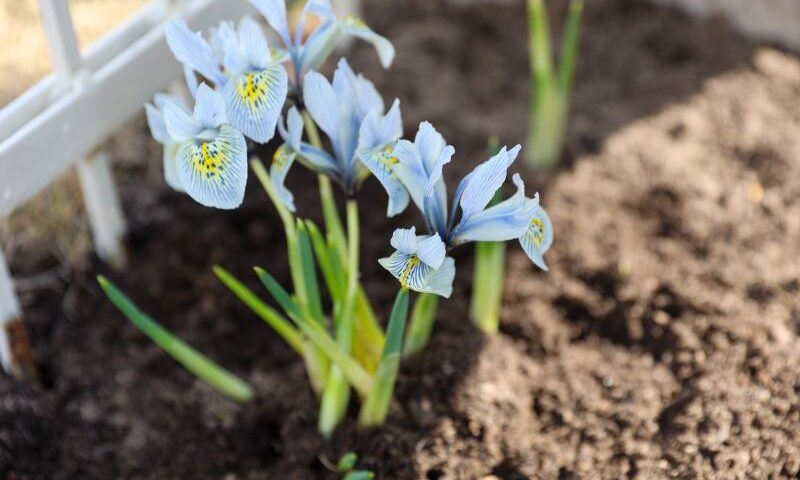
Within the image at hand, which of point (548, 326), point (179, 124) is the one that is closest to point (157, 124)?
point (179, 124)

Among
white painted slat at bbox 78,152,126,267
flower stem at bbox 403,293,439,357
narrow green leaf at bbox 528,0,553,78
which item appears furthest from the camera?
narrow green leaf at bbox 528,0,553,78

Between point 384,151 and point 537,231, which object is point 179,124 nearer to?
point 384,151

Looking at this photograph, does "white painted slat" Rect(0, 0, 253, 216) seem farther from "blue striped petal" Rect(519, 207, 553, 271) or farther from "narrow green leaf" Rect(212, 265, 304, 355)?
"blue striped petal" Rect(519, 207, 553, 271)

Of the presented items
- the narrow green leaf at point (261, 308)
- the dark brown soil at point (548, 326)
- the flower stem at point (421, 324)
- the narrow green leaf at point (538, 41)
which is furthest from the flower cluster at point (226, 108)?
the narrow green leaf at point (538, 41)

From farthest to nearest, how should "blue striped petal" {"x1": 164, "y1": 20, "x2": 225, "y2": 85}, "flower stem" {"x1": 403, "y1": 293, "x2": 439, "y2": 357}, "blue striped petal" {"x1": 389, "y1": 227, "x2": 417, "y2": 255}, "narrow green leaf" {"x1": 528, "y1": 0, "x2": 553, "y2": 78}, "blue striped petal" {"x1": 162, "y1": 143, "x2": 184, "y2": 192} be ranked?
"narrow green leaf" {"x1": 528, "y1": 0, "x2": 553, "y2": 78}
"flower stem" {"x1": 403, "y1": 293, "x2": 439, "y2": 357}
"blue striped petal" {"x1": 162, "y1": 143, "x2": 184, "y2": 192}
"blue striped petal" {"x1": 164, "y1": 20, "x2": 225, "y2": 85}
"blue striped petal" {"x1": 389, "y1": 227, "x2": 417, "y2": 255}

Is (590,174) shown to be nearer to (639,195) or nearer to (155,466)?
(639,195)

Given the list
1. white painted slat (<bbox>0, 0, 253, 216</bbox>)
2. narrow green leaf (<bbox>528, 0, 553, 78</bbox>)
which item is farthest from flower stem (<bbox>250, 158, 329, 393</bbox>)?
narrow green leaf (<bbox>528, 0, 553, 78</bbox>)

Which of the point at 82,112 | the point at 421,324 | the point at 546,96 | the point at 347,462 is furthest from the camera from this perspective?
the point at 546,96
